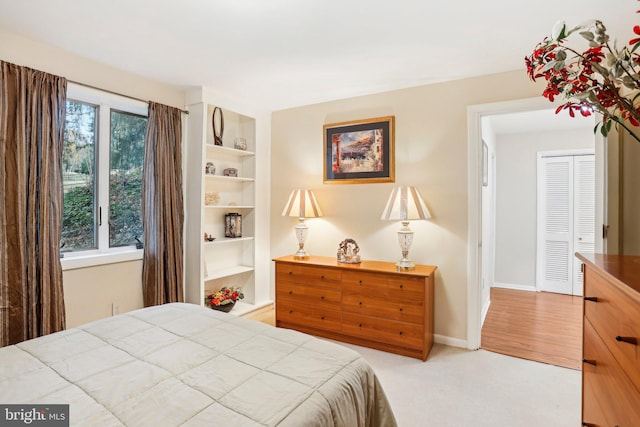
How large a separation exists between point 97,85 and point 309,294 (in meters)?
2.63

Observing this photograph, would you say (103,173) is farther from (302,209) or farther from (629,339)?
(629,339)

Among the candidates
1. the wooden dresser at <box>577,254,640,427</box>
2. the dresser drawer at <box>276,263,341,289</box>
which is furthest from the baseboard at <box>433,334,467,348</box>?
the wooden dresser at <box>577,254,640,427</box>

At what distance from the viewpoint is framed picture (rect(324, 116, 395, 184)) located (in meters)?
3.36

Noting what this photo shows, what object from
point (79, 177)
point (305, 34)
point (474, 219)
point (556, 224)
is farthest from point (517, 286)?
point (79, 177)

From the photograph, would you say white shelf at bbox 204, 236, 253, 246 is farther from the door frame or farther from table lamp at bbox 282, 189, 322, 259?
the door frame

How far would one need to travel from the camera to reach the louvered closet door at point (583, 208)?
15.3 ft

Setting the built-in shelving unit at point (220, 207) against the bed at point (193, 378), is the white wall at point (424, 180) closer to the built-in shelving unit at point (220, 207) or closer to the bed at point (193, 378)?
the built-in shelving unit at point (220, 207)

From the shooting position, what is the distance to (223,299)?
3525mm

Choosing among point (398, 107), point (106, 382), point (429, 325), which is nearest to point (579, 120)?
point (398, 107)

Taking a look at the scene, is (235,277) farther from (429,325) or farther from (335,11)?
(335,11)

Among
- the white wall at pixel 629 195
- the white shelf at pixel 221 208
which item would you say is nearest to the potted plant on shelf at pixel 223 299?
the white shelf at pixel 221 208

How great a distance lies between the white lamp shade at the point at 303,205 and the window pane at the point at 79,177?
180 cm

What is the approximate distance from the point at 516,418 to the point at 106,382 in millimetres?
2243

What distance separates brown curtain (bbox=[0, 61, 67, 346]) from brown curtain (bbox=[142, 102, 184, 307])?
0.69 metres
